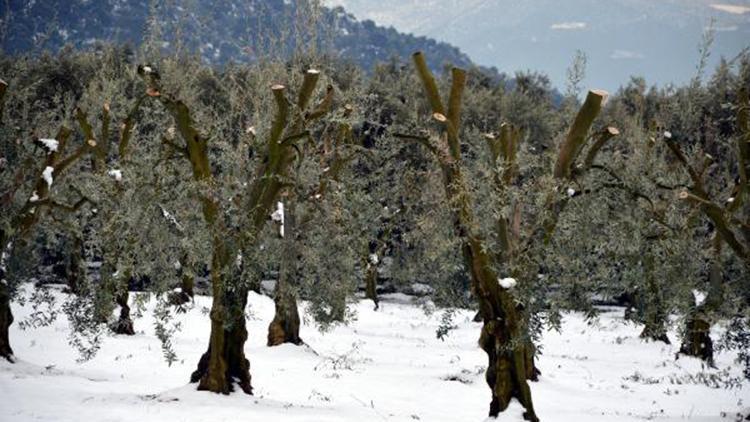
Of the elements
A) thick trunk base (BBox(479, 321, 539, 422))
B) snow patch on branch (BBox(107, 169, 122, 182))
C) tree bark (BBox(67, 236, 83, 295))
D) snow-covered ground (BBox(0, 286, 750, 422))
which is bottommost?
snow-covered ground (BBox(0, 286, 750, 422))

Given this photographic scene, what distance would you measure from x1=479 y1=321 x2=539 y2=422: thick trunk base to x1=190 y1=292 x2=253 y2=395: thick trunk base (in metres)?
5.09

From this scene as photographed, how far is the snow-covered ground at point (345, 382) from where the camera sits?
13.8 meters

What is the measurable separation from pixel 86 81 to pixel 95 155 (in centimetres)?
2940

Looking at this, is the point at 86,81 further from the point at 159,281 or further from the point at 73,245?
the point at 159,281

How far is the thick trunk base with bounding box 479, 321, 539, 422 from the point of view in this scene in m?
13.1

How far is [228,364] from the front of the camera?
1480 centimetres

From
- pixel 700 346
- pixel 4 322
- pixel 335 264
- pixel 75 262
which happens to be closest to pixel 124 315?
pixel 4 322

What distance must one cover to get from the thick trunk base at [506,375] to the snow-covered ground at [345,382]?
0.90 ft

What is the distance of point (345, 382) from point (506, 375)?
7.21 metres

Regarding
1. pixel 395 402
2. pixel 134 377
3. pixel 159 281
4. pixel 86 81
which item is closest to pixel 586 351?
pixel 395 402

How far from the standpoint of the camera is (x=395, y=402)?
1755 centimetres

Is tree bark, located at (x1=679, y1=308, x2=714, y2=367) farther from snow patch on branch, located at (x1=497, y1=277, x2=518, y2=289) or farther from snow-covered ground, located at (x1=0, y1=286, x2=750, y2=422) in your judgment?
snow patch on branch, located at (x1=497, y1=277, x2=518, y2=289)

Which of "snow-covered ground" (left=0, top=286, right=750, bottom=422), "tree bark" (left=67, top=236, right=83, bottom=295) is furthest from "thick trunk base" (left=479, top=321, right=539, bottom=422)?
"tree bark" (left=67, top=236, right=83, bottom=295)

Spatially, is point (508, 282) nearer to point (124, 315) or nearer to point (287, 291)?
point (287, 291)
